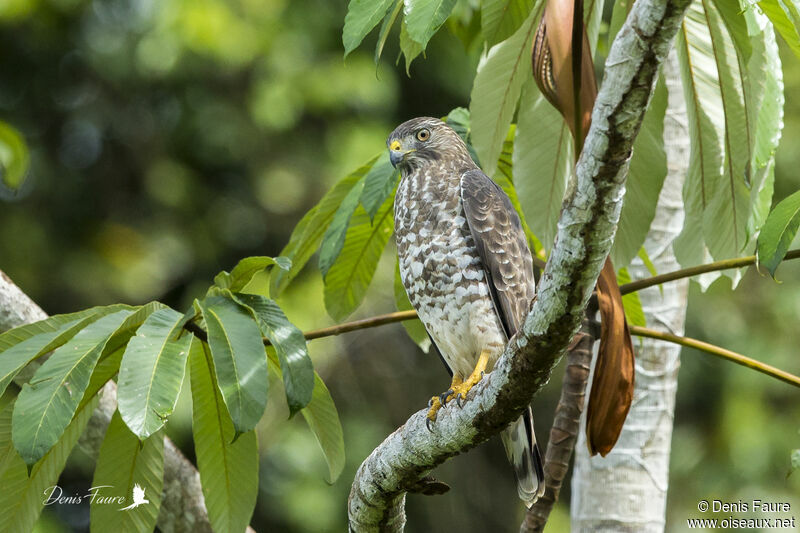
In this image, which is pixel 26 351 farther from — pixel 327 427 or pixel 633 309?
pixel 633 309

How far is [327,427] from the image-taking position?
2.32 meters

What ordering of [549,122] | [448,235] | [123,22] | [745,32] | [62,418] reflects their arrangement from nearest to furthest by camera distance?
[62,418] < [745,32] < [549,122] < [448,235] < [123,22]

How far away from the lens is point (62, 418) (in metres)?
1.72

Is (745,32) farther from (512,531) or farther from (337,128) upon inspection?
(512,531)

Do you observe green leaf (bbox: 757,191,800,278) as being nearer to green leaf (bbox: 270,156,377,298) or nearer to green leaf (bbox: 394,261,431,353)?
green leaf (bbox: 270,156,377,298)

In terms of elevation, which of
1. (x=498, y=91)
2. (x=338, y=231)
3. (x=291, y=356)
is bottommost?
(x=291, y=356)

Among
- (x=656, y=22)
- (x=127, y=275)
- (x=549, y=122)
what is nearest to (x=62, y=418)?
(x=656, y=22)

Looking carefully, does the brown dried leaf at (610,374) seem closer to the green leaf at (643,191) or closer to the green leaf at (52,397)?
the green leaf at (643,191)

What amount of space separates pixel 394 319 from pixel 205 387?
24.5 inches

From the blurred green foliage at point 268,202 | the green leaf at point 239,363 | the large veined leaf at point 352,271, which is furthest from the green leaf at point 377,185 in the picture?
the blurred green foliage at point 268,202

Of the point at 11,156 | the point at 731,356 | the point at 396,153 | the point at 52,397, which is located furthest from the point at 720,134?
the point at 11,156

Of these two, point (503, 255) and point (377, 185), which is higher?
point (377, 185)

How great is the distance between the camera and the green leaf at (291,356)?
6.21 feet

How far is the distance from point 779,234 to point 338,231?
111 cm
